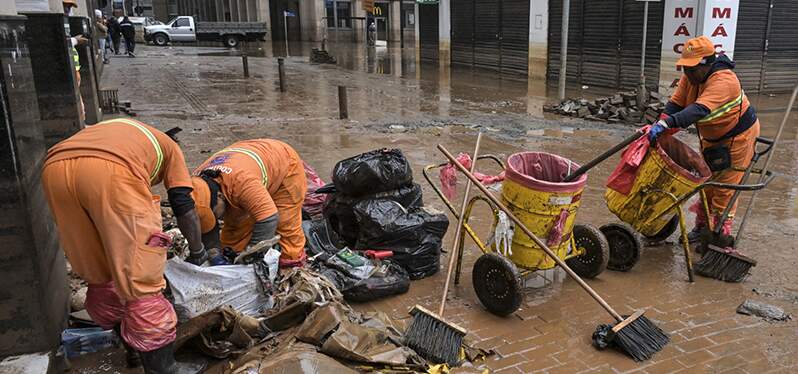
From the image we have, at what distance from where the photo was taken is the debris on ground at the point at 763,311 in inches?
156

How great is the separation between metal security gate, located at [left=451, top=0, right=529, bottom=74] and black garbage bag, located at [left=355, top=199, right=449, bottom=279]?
1543 cm

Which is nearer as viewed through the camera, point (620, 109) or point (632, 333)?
point (632, 333)

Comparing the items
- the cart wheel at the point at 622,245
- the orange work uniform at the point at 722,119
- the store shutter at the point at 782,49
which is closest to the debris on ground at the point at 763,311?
the cart wheel at the point at 622,245

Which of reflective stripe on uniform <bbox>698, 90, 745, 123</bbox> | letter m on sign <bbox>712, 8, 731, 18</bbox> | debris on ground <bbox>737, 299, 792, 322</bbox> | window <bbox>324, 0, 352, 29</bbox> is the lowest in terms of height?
debris on ground <bbox>737, 299, 792, 322</bbox>

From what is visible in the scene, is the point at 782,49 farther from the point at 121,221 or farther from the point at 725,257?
the point at 121,221

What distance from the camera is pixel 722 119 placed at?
15.6 feet

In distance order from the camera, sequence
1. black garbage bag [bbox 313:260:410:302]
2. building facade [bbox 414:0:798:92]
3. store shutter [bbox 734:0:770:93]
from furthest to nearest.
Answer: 1. store shutter [bbox 734:0:770:93]
2. building facade [bbox 414:0:798:92]
3. black garbage bag [bbox 313:260:410:302]

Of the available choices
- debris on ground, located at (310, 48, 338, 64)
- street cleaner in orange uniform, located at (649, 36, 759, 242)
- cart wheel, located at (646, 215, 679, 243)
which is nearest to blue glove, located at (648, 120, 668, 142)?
street cleaner in orange uniform, located at (649, 36, 759, 242)

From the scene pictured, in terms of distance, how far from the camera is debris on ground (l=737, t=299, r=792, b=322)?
395cm

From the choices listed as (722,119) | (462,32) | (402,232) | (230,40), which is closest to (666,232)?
(722,119)

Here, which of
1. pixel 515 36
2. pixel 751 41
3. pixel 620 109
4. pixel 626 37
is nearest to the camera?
pixel 620 109

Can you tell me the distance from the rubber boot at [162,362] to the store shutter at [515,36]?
17.2 metres

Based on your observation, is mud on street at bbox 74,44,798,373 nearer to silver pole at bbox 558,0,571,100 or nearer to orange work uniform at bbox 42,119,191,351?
orange work uniform at bbox 42,119,191,351

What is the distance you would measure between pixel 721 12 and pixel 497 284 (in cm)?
1130
